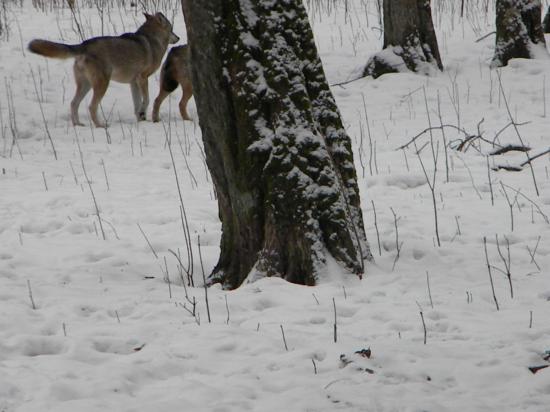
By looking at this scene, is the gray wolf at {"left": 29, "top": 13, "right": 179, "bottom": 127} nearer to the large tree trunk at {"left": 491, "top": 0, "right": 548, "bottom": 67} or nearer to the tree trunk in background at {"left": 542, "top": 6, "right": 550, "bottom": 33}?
the large tree trunk at {"left": 491, "top": 0, "right": 548, "bottom": 67}

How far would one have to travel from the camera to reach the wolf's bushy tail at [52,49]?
9688mm

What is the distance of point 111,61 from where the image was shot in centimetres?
1056

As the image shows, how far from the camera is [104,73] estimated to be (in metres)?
10.4

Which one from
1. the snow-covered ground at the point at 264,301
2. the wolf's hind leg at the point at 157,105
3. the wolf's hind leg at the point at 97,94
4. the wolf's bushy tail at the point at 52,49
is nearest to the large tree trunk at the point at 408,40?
the snow-covered ground at the point at 264,301

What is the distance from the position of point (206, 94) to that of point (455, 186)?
296 cm

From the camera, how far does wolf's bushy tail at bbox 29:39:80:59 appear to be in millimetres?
9688

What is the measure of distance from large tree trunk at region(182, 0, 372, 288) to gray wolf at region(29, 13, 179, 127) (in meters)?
6.18

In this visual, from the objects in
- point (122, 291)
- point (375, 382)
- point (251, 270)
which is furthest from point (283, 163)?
point (375, 382)

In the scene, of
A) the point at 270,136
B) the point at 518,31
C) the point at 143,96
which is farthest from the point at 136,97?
the point at 270,136

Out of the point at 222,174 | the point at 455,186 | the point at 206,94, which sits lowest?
the point at 455,186

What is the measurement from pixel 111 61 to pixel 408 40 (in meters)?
4.24

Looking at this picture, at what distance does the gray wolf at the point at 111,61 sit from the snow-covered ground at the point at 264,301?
158 cm

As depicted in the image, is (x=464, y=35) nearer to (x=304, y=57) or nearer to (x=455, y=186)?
(x=455, y=186)

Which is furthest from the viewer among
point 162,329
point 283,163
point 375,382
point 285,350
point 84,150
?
point 84,150
